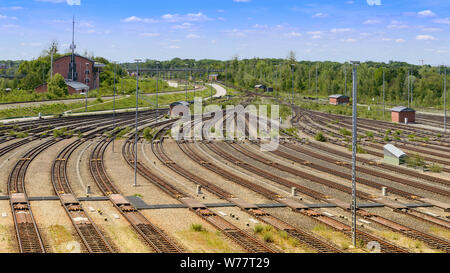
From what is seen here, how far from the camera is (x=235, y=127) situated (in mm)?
64250

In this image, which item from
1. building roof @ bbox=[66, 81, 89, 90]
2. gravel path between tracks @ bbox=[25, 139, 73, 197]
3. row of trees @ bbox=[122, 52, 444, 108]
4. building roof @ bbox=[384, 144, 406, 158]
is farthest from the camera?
row of trees @ bbox=[122, 52, 444, 108]

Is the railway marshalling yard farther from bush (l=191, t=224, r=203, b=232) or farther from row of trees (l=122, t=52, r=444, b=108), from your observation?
row of trees (l=122, t=52, r=444, b=108)

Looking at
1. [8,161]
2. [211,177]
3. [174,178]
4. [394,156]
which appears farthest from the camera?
[394,156]

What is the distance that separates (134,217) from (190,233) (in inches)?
138

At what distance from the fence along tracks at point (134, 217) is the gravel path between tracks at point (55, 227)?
2.37 metres

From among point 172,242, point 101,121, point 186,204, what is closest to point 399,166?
point 186,204

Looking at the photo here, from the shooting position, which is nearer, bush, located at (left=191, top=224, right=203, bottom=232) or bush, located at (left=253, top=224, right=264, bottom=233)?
bush, located at (left=253, top=224, right=264, bottom=233)

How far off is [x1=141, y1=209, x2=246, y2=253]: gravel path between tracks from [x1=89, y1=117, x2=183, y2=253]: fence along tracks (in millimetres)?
435

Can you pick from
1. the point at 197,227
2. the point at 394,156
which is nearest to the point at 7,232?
the point at 197,227

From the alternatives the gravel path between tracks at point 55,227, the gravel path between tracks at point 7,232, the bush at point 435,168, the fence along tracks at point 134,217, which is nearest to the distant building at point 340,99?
the bush at point 435,168

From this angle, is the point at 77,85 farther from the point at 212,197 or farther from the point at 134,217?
the point at 134,217

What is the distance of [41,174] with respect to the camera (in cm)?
3284

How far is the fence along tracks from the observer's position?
17.8 meters

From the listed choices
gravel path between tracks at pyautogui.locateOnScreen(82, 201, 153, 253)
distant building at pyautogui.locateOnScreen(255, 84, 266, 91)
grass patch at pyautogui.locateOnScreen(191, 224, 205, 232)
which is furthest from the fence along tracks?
distant building at pyautogui.locateOnScreen(255, 84, 266, 91)
